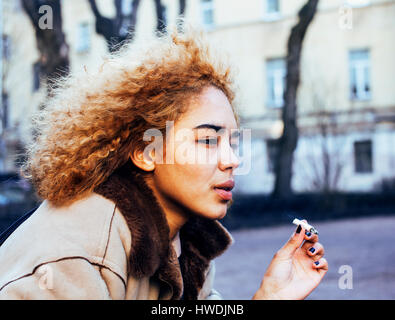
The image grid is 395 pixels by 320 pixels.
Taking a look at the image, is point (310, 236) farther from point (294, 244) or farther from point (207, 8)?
point (207, 8)

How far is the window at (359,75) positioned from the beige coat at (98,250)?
1960cm

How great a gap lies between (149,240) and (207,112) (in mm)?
471

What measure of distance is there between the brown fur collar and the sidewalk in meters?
3.86

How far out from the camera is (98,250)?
4.83ft

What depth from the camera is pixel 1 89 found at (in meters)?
17.2

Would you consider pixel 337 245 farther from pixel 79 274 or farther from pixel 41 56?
pixel 79 274

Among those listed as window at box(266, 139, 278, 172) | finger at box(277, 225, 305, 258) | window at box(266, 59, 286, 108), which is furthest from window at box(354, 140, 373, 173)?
finger at box(277, 225, 305, 258)

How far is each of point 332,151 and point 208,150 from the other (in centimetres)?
1418

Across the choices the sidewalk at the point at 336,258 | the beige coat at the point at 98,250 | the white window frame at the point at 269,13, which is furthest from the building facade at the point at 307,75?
the beige coat at the point at 98,250

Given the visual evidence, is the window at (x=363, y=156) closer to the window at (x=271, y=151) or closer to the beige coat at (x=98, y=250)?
the window at (x=271, y=151)

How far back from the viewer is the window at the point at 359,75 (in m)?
20.1

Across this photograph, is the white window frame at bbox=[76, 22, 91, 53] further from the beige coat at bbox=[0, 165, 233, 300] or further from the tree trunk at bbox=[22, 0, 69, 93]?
the beige coat at bbox=[0, 165, 233, 300]

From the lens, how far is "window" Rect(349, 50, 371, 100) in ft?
65.8
